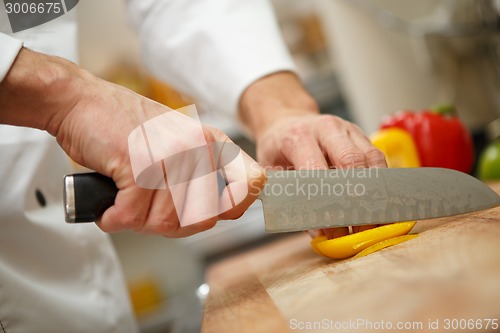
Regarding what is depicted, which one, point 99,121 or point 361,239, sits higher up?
point 99,121

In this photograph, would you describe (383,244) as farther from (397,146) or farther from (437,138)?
(437,138)

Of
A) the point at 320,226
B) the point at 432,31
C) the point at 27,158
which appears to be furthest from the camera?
the point at 432,31

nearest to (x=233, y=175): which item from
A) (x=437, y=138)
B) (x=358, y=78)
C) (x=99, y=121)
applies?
(x=99, y=121)

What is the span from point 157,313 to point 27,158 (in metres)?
1.36

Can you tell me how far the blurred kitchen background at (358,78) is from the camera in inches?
64.8

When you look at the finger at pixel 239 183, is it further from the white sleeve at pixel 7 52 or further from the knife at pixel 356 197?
the white sleeve at pixel 7 52

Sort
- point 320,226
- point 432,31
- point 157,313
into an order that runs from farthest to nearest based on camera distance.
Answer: point 157,313 → point 432,31 → point 320,226

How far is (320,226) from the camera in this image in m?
0.59

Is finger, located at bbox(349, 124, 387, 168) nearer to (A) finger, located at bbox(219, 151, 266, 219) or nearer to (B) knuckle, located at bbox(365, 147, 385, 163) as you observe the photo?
(B) knuckle, located at bbox(365, 147, 385, 163)

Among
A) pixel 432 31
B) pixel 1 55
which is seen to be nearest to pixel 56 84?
pixel 1 55

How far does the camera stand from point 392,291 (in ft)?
1.37

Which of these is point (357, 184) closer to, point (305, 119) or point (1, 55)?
point (305, 119)

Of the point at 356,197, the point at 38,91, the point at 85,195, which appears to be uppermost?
the point at 38,91

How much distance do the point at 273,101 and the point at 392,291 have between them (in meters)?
0.44
